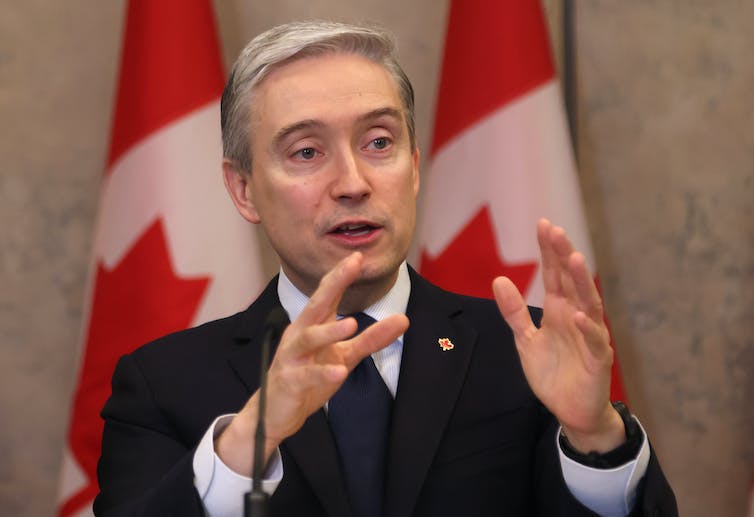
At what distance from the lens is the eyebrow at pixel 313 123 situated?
201cm

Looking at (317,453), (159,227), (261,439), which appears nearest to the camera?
(261,439)

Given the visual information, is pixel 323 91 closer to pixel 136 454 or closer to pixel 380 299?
pixel 380 299

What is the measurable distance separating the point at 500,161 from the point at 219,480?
1615 millimetres

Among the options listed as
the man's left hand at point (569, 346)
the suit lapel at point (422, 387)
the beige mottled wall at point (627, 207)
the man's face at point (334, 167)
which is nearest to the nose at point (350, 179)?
the man's face at point (334, 167)

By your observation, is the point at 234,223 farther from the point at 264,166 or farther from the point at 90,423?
the point at 264,166

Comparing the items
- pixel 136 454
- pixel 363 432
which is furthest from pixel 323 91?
pixel 136 454

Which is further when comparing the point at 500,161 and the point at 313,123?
the point at 500,161

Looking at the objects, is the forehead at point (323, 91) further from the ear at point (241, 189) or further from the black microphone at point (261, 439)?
the black microphone at point (261, 439)

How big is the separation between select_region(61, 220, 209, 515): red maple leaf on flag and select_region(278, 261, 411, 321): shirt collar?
2.75 ft

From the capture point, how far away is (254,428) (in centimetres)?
159

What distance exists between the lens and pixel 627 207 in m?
3.39

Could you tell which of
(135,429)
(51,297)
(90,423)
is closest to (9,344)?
(51,297)

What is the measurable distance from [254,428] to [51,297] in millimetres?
1975

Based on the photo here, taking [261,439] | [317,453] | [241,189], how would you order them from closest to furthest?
1. [261,439]
2. [317,453]
3. [241,189]
